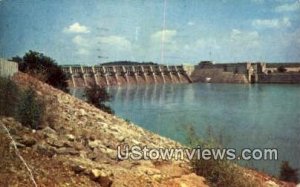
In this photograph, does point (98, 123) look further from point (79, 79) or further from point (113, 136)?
point (79, 79)

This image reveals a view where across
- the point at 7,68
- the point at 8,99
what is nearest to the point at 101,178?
the point at 8,99

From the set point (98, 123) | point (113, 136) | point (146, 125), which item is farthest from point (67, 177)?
point (146, 125)

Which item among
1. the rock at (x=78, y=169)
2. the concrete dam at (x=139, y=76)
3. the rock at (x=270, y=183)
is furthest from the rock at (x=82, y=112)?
the concrete dam at (x=139, y=76)

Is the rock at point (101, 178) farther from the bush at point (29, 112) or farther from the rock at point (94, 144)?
the bush at point (29, 112)

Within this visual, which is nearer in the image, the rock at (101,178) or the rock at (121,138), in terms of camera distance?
the rock at (101,178)

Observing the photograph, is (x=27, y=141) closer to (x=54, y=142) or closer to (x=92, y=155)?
(x=54, y=142)
